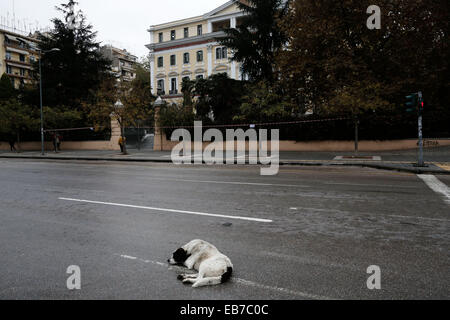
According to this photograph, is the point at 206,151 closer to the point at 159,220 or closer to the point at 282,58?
the point at 282,58

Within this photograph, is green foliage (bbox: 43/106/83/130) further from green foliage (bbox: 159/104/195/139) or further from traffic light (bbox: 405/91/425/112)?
traffic light (bbox: 405/91/425/112)

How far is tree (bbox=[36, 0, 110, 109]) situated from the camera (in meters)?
A: 43.6

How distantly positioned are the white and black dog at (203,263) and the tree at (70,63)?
4282 centimetres

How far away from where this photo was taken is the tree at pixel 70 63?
43562 millimetres

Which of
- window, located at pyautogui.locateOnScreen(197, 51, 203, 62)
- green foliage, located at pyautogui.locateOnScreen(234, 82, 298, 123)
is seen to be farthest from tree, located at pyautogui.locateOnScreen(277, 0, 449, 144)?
window, located at pyautogui.locateOnScreen(197, 51, 203, 62)

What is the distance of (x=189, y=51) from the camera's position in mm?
58219

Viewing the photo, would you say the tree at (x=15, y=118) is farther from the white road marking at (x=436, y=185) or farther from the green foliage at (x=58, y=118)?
the white road marking at (x=436, y=185)

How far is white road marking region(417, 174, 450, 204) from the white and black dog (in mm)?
5874

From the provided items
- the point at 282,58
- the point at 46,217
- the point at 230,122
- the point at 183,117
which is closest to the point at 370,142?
the point at 282,58

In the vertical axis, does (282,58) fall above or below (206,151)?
above

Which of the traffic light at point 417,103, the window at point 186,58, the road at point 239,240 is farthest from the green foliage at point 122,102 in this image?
the window at point 186,58

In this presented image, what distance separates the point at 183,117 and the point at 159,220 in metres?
22.8

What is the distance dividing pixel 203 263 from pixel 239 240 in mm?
1239
